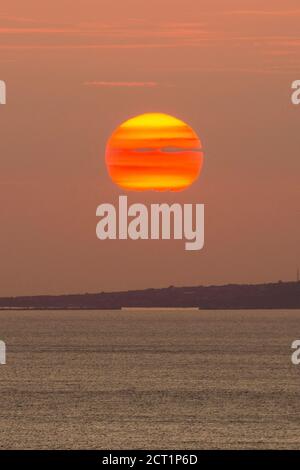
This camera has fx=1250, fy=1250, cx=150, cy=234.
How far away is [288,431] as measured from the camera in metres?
131

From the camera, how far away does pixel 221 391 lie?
174125 mm

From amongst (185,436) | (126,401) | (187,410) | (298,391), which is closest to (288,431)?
(185,436)

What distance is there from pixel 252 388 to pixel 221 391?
8.01m

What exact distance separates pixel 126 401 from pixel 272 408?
19.2 m

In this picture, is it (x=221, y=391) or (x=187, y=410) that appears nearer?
(x=187, y=410)

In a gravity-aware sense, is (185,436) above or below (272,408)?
below

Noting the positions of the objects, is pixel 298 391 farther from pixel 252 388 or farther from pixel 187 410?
pixel 187 410

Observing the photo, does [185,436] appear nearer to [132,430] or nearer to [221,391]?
[132,430]
